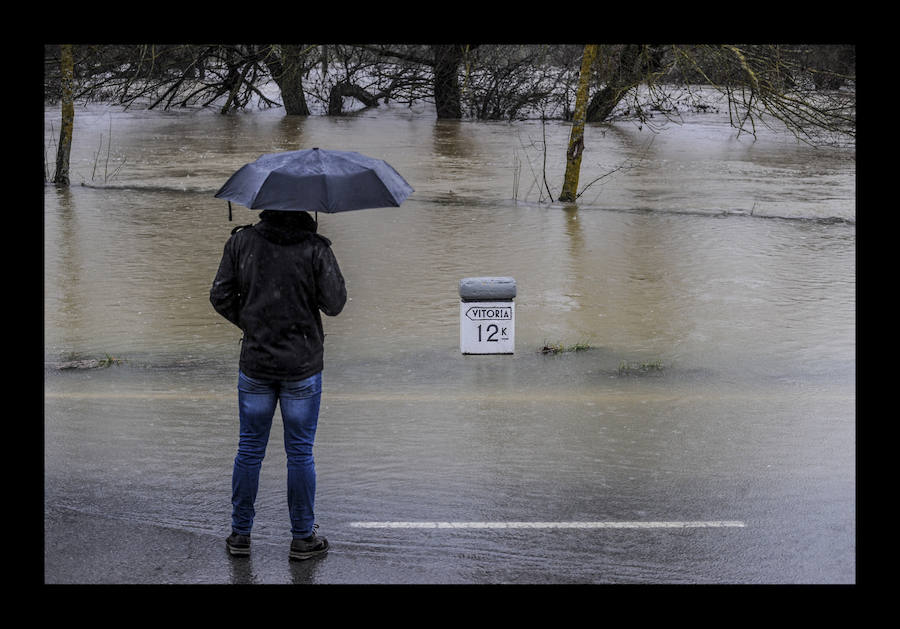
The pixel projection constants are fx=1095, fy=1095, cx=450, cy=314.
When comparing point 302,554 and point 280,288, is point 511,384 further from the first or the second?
point 280,288

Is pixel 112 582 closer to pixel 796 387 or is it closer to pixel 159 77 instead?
pixel 796 387

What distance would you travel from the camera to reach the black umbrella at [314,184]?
188 inches

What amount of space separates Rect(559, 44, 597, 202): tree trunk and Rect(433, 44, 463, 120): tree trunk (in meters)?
12.3

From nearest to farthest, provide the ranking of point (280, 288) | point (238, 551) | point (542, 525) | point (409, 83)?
point (280, 288) < point (238, 551) < point (542, 525) < point (409, 83)

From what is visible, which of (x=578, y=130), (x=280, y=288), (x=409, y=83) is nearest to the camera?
(x=280, y=288)

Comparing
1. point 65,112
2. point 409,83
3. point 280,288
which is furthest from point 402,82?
point 280,288

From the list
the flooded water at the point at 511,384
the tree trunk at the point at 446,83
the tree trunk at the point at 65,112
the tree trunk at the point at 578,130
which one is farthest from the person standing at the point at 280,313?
the tree trunk at the point at 446,83

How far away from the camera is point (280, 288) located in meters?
4.80

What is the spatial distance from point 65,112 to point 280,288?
12.7 metres

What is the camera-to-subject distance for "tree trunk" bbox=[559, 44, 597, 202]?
600 inches

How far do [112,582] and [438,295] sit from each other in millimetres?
6809

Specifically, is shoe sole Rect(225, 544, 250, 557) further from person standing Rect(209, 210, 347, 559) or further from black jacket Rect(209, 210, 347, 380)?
black jacket Rect(209, 210, 347, 380)

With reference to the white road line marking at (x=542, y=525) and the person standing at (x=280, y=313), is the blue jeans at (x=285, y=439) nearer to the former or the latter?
the person standing at (x=280, y=313)

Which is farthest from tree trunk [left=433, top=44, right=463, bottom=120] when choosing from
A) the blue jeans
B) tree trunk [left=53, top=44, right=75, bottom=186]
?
the blue jeans
